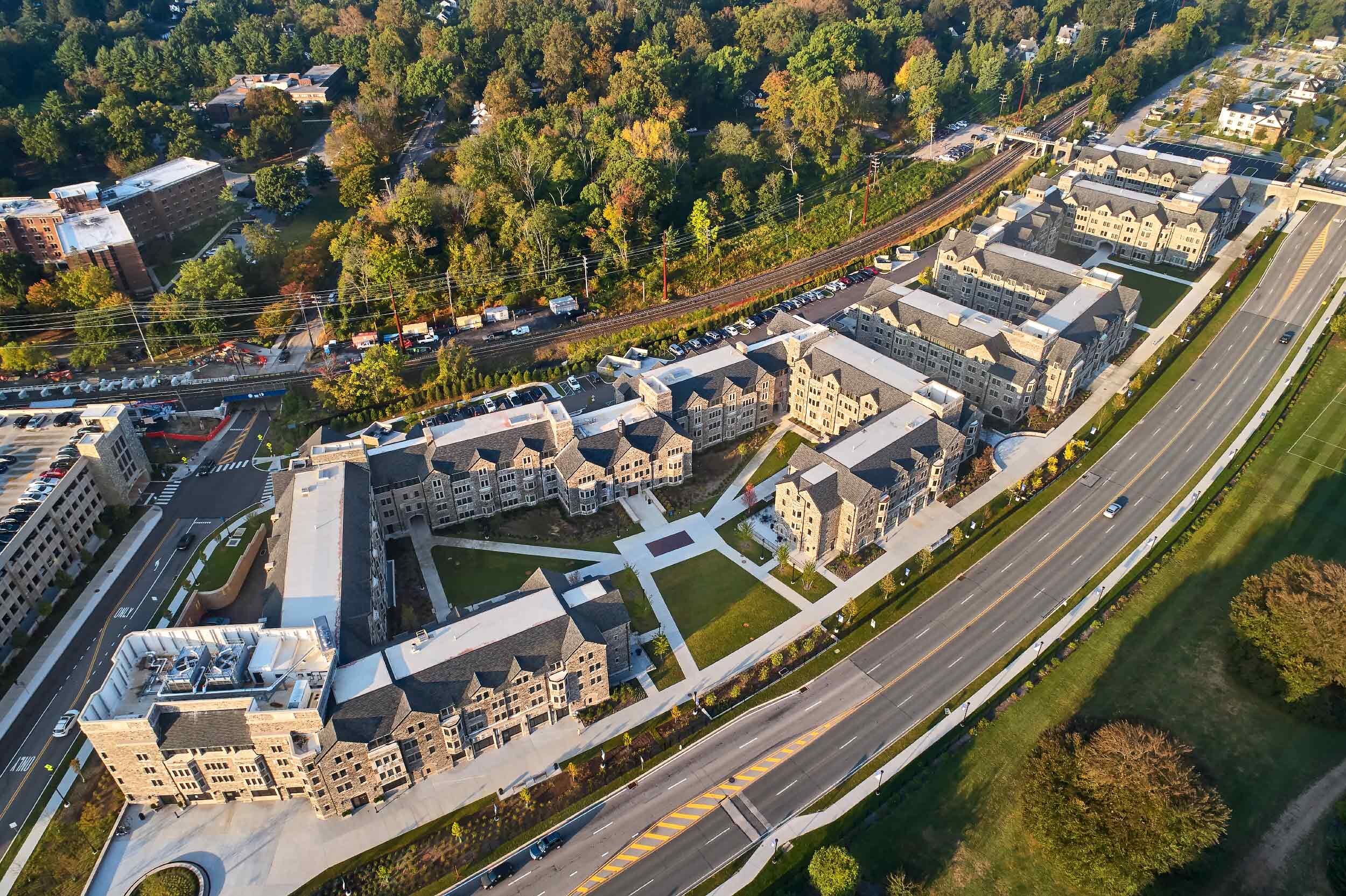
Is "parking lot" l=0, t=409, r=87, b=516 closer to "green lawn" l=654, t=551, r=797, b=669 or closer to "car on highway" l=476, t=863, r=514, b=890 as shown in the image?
"car on highway" l=476, t=863, r=514, b=890

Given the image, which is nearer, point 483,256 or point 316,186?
point 483,256

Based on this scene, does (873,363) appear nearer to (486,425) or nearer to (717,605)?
(717,605)

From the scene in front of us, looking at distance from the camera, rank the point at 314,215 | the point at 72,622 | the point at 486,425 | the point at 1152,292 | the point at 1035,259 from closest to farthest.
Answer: the point at 72,622, the point at 486,425, the point at 1035,259, the point at 1152,292, the point at 314,215

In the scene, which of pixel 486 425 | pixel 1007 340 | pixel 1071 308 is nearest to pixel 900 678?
pixel 486 425

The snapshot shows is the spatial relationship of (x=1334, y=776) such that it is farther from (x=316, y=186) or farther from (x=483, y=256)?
(x=316, y=186)

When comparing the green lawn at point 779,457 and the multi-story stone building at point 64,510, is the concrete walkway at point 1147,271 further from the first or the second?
the multi-story stone building at point 64,510

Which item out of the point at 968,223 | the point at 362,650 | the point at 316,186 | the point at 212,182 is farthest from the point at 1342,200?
the point at 212,182
